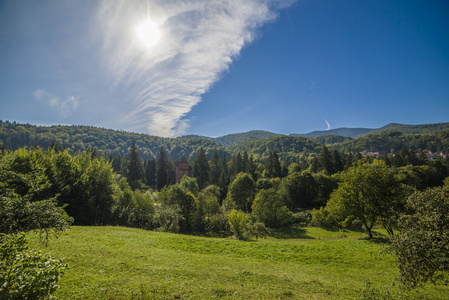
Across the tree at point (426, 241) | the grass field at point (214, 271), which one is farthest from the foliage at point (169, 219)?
the tree at point (426, 241)

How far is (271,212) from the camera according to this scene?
139 ft

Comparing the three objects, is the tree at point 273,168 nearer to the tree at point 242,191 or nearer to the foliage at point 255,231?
the tree at point 242,191

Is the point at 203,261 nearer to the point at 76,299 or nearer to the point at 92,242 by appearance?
the point at 76,299

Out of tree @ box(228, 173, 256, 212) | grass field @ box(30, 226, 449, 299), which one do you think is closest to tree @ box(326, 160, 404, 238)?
grass field @ box(30, 226, 449, 299)

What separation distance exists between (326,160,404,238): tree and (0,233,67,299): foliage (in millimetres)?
27433

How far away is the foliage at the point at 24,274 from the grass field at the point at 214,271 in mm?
4486

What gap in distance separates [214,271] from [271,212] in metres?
33.0

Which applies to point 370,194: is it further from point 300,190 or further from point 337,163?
point 337,163

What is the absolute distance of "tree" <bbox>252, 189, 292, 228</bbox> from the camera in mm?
42438

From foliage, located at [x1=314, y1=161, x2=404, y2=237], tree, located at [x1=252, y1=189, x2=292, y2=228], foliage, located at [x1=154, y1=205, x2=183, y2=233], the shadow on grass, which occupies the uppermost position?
foliage, located at [x1=314, y1=161, x2=404, y2=237]

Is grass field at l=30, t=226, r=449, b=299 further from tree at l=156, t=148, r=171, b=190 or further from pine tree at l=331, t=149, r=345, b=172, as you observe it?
pine tree at l=331, t=149, r=345, b=172

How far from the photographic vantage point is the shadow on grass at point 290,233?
34716 mm

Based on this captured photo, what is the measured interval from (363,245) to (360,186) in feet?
24.0

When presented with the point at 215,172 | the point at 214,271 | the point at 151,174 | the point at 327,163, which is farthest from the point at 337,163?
the point at 151,174
